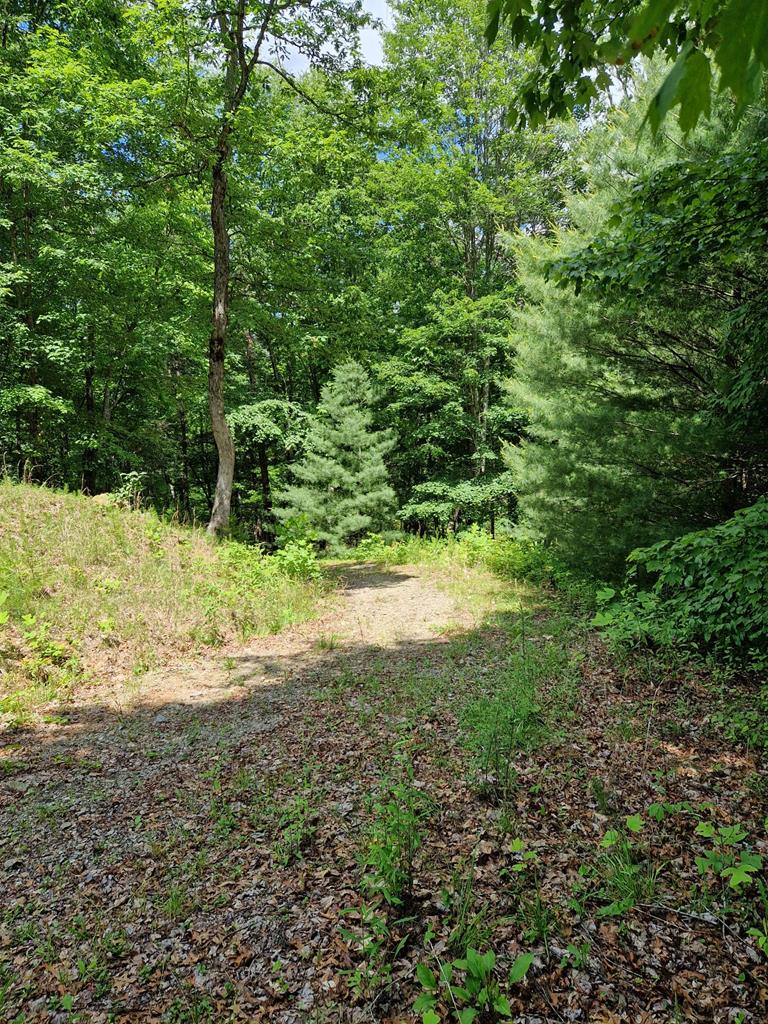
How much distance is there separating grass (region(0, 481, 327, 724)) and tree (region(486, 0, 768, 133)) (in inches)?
243

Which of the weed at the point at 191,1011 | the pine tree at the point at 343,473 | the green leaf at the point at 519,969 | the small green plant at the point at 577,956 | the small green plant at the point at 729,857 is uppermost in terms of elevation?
the pine tree at the point at 343,473

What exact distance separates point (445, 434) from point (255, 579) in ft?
34.5

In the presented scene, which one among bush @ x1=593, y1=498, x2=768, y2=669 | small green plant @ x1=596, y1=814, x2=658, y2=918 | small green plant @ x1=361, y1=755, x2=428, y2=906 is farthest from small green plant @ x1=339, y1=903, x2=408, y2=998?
bush @ x1=593, y1=498, x2=768, y2=669

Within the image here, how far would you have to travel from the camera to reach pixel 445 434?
17500 mm

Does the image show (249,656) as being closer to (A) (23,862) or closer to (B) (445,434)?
(A) (23,862)

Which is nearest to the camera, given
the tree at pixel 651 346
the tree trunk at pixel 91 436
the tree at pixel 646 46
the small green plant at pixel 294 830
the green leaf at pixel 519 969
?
the tree at pixel 646 46

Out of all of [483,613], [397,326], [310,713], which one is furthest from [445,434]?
[310,713]

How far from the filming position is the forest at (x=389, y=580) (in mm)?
2391

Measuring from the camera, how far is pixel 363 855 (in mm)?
2963

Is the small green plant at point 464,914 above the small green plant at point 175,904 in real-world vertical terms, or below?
above

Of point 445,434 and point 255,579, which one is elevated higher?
point 445,434

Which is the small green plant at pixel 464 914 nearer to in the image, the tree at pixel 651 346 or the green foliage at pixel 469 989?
the green foliage at pixel 469 989

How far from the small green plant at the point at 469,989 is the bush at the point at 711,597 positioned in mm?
2871

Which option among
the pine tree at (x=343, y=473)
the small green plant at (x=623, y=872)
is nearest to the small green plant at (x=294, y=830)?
the small green plant at (x=623, y=872)
